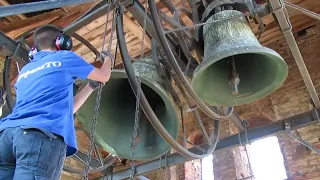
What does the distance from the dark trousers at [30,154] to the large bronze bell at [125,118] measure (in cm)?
95

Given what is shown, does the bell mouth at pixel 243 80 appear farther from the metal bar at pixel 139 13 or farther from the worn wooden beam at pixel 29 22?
the worn wooden beam at pixel 29 22

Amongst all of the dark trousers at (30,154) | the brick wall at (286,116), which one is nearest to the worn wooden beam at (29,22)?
the brick wall at (286,116)

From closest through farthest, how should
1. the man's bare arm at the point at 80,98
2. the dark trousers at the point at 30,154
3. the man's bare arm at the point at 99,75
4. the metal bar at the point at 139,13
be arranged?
the dark trousers at the point at 30,154 < the man's bare arm at the point at 99,75 < the man's bare arm at the point at 80,98 < the metal bar at the point at 139,13

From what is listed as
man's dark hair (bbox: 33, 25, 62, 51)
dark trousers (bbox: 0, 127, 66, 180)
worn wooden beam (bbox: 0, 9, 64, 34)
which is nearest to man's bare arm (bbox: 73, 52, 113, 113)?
man's dark hair (bbox: 33, 25, 62, 51)

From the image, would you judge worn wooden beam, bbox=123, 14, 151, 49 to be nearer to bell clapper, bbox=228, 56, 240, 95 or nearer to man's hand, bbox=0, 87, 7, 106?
man's hand, bbox=0, 87, 7, 106

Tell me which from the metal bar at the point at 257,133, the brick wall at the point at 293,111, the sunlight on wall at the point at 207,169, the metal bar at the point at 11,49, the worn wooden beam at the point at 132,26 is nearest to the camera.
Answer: the metal bar at the point at 11,49

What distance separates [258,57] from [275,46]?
2.48 m

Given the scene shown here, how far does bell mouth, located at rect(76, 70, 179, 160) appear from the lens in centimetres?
231

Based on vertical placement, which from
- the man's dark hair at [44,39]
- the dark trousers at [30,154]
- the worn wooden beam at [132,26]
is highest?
the worn wooden beam at [132,26]

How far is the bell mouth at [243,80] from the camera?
7.30 feet

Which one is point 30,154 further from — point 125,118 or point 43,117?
point 125,118

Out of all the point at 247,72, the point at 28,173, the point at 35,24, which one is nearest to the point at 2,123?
the point at 28,173

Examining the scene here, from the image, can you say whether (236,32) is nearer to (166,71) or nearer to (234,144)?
(166,71)

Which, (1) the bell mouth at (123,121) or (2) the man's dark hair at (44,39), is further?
(1) the bell mouth at (123,121)
